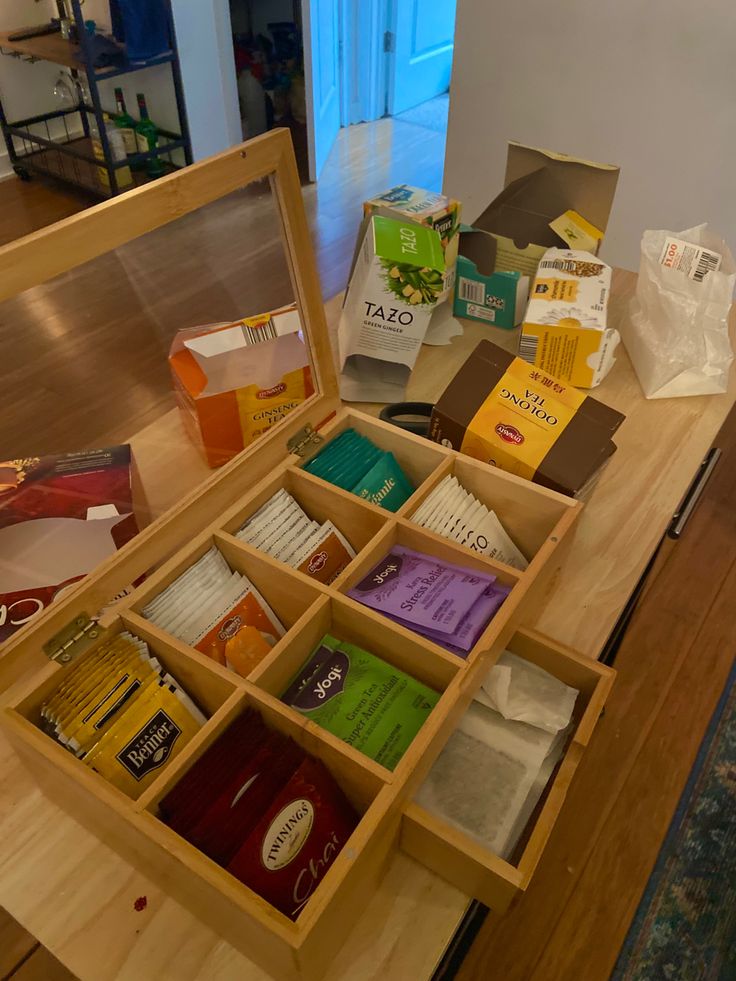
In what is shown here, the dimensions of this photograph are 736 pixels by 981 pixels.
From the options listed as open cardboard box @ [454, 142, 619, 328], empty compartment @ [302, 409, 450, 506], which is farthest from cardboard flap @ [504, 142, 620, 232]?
empty compartment @ [302, 409, 450, 506]

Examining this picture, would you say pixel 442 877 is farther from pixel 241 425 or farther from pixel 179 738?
pixel 241 425

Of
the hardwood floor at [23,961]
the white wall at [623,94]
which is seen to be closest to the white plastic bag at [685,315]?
the white wall at [623,94]

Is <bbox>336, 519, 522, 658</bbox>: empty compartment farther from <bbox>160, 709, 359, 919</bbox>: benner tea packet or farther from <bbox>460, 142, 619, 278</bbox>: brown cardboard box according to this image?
<bbox>460, 142, 619, 278</bbox>: brown cardboard box

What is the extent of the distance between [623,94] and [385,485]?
201 cm

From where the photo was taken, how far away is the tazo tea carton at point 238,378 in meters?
1.09

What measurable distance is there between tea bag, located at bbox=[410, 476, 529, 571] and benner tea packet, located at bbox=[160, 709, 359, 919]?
1.12 feet

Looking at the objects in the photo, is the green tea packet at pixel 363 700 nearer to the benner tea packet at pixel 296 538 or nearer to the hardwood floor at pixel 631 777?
the benner tea packet at pixel 296 538

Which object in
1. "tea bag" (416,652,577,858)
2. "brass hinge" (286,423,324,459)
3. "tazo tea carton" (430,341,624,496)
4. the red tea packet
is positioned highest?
"tazo tea carton" (430,341,624,496)

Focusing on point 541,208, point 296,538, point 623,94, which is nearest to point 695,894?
point 296,538

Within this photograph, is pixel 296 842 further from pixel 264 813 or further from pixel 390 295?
pixel 390 295

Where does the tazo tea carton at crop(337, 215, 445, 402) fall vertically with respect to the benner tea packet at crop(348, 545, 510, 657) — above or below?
above

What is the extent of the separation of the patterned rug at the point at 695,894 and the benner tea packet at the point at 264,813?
1009 millimetres

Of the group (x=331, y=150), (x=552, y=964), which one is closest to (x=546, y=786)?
(x=552, y=964)

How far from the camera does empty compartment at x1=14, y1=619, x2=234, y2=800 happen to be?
696 mm
